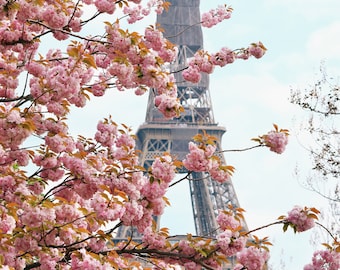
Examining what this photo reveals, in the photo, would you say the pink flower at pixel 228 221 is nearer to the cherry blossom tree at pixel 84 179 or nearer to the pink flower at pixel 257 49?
the cherry blossom tree at pixel 84 179

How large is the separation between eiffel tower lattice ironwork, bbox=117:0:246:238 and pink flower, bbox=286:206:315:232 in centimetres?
2940

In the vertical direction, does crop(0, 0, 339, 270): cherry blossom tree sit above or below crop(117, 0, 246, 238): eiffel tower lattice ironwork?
below

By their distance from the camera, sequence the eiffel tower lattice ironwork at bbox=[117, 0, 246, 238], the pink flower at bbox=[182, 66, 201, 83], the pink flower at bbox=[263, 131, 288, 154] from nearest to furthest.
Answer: the pink flower at bbox=[263, 131, 288, 154]
the pink flower at bbox=[182, 66, 201, 83]
the eiffel tower lattice ironwork at bbox=[117, 0, 246, 238]

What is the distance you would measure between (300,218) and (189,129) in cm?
3311

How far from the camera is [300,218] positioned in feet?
15.3

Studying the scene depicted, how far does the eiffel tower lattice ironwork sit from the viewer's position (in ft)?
118

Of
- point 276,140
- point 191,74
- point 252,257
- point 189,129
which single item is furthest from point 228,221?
point 189,129

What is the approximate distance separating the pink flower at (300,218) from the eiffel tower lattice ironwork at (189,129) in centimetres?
2940

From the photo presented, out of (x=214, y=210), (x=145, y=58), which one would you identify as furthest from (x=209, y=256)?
(x=214, y=210)

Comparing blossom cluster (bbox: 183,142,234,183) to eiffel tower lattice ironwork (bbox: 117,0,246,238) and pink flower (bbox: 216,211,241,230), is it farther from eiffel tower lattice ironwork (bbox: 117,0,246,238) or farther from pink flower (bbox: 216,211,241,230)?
eiffel tower lattice ironwork (bbox: 117,0,246,238)

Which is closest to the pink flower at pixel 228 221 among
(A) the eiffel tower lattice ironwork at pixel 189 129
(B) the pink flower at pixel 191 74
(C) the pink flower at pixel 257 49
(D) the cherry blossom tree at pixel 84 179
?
(D) the cherry blossom tree at pixel 84 179

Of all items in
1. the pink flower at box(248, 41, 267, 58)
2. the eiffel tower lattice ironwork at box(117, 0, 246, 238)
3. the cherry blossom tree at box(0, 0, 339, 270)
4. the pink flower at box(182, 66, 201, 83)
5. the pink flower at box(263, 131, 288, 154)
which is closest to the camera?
the cherry blossom tree at box(0, 0, 339, 270)

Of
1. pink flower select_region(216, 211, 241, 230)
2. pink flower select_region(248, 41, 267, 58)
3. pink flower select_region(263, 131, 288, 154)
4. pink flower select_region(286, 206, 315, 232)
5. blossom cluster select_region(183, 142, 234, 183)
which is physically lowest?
pink flower select_region(286, 206, 315, 232)

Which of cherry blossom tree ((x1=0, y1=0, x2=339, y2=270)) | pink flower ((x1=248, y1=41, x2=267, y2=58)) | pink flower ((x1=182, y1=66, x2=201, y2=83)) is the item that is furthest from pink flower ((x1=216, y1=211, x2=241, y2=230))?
pink flower ((x1=248, y1=41, x2=267, y2=58))
